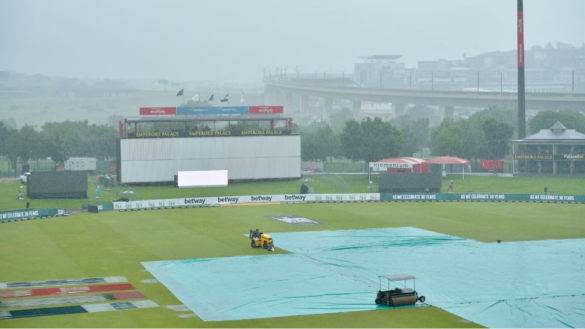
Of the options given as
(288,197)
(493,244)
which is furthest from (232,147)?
(493,244)

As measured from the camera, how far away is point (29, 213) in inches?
3238

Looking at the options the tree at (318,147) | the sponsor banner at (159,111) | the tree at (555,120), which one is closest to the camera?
the sponsor banner at (159,111)

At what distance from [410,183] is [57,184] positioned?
4239 cm

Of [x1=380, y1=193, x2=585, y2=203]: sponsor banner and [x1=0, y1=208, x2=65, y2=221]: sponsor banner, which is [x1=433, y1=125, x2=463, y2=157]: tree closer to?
[x1=380, y1=193, x2=585, y2=203]: sponsor banner

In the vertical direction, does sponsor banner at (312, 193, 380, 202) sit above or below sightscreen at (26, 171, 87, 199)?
below

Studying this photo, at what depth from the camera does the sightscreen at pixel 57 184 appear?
96562 millimetres

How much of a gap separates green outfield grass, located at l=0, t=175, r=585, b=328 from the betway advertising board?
2519mm

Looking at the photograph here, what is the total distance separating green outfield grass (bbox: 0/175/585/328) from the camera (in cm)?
4116

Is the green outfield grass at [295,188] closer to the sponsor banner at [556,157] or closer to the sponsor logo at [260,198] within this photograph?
the sponsor banner at [556,157]

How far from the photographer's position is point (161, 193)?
4102 inches

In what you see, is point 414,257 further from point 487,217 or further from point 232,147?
point 232,147

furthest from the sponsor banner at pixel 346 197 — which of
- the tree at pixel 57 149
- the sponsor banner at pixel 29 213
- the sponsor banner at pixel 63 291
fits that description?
the tree at pixel 57 149

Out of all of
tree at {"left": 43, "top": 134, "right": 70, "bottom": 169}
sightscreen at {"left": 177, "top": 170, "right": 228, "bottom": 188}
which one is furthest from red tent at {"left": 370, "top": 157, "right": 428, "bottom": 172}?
tree at {"left": 43, "top": 134, "right": 70, "bottom": 169}

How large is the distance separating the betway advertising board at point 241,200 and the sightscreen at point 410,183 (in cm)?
398
